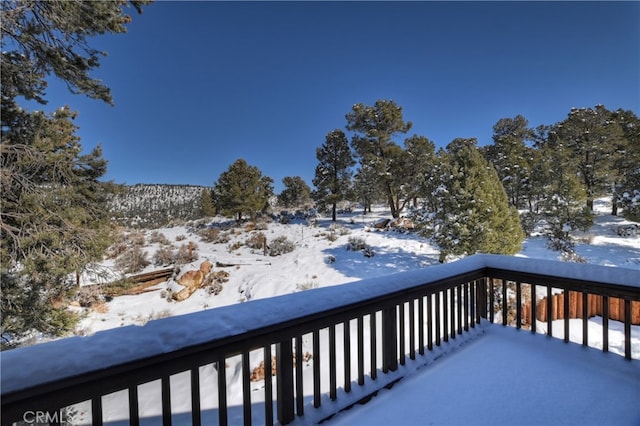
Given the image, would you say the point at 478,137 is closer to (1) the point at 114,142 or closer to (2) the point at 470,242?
(2) the point at 470,242

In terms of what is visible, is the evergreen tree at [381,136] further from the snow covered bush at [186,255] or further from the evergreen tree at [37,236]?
the evergreen tree at [37,236]

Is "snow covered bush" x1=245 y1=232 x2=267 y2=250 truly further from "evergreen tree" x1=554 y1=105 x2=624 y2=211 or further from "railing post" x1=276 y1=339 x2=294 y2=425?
"evergreen tree" x1=554 y1=105 x2=624 y2=211

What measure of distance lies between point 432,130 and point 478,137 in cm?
726

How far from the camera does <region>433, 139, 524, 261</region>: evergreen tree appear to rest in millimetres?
8797

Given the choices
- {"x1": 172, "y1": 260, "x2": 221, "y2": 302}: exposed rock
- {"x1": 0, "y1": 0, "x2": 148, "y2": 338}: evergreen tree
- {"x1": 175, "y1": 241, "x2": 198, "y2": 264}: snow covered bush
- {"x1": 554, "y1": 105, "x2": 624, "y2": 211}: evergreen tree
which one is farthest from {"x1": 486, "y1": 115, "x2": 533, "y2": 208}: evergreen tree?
{"x1": 0, "y1": 0, "x2": 148, "y2": 338}: evergreen tree

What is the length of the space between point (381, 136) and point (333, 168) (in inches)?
155

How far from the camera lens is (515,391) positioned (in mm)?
2037

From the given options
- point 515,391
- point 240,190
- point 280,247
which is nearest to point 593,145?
point 280,247

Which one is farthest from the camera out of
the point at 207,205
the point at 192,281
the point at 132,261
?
the point at 207,205

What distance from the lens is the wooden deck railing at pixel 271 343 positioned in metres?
0.94

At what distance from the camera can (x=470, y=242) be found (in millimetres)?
8898

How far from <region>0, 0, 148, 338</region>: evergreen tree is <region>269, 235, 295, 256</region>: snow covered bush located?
7.22m

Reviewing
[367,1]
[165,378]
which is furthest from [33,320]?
[367,1]

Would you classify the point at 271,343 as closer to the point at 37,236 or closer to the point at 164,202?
the point at 37,236
